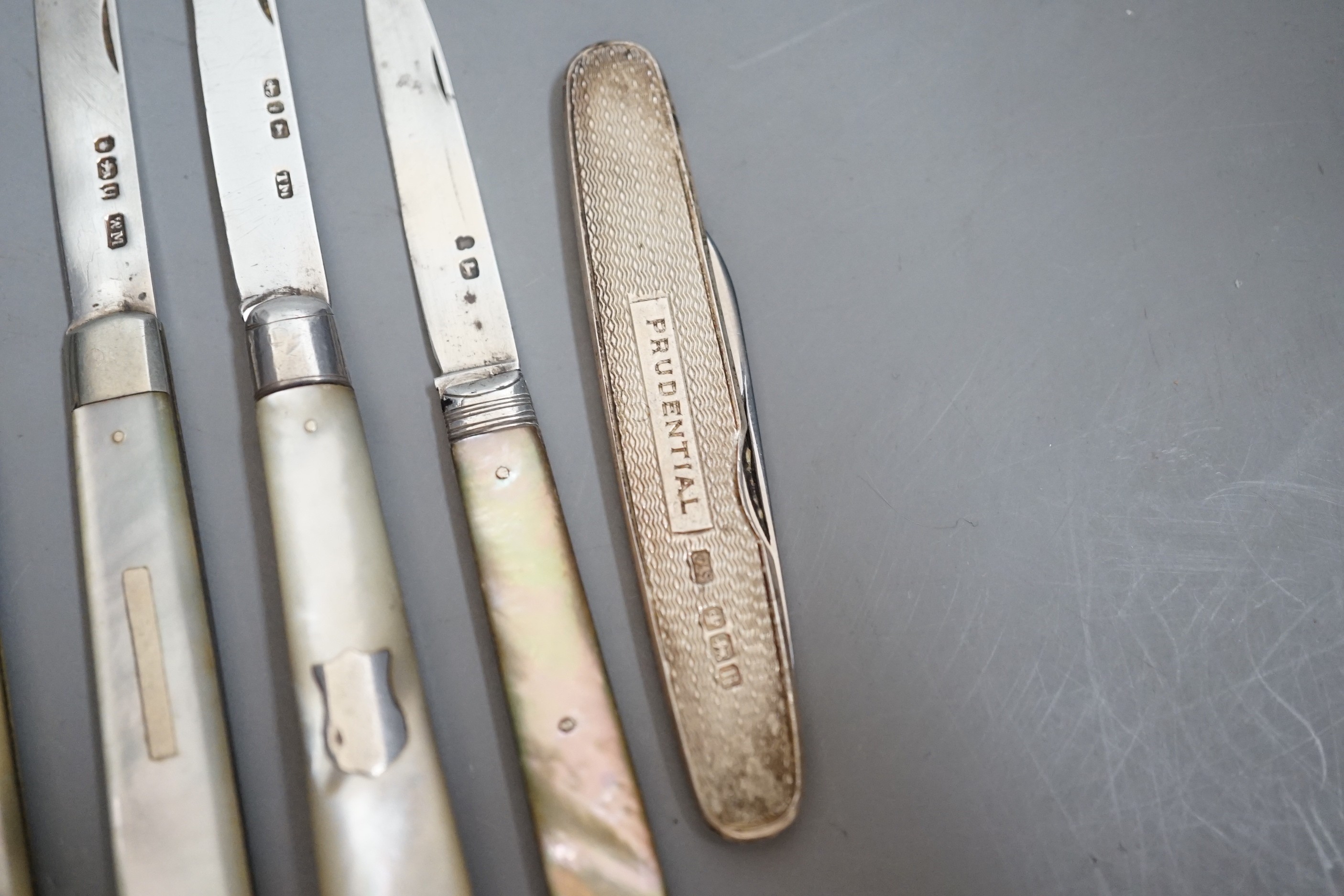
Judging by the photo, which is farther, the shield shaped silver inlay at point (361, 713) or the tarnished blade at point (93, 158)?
the tarnished blade at point (93, 158)

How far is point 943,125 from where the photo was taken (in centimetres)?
92

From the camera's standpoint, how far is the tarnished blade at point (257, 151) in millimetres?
829

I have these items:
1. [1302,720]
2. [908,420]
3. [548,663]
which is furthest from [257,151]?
[1302,720]

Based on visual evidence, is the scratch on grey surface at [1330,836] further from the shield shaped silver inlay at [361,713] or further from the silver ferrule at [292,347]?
the silver ferrule at [292,347]

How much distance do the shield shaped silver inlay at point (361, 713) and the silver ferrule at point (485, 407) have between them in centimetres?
20

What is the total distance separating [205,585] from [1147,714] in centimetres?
81

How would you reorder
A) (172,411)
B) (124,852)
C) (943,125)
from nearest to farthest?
(124,852) < (172,411) < (943,125)

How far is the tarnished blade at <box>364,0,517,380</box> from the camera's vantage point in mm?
825

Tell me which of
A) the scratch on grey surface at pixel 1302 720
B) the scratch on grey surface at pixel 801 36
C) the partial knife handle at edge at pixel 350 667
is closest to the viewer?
the partial knife handle at edge at pixel 350 667

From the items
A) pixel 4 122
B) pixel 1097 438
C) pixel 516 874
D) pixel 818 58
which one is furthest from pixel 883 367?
pixel 4 122

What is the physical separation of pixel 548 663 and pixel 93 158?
63cm

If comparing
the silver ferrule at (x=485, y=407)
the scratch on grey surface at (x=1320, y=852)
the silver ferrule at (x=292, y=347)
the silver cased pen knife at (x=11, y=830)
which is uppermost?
the silver ferrule at (x=292, y=347)

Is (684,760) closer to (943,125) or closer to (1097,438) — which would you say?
(1097,438)

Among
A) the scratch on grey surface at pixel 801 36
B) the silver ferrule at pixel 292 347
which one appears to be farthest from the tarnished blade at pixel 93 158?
the scratch on grey surface at pixel 801 36
